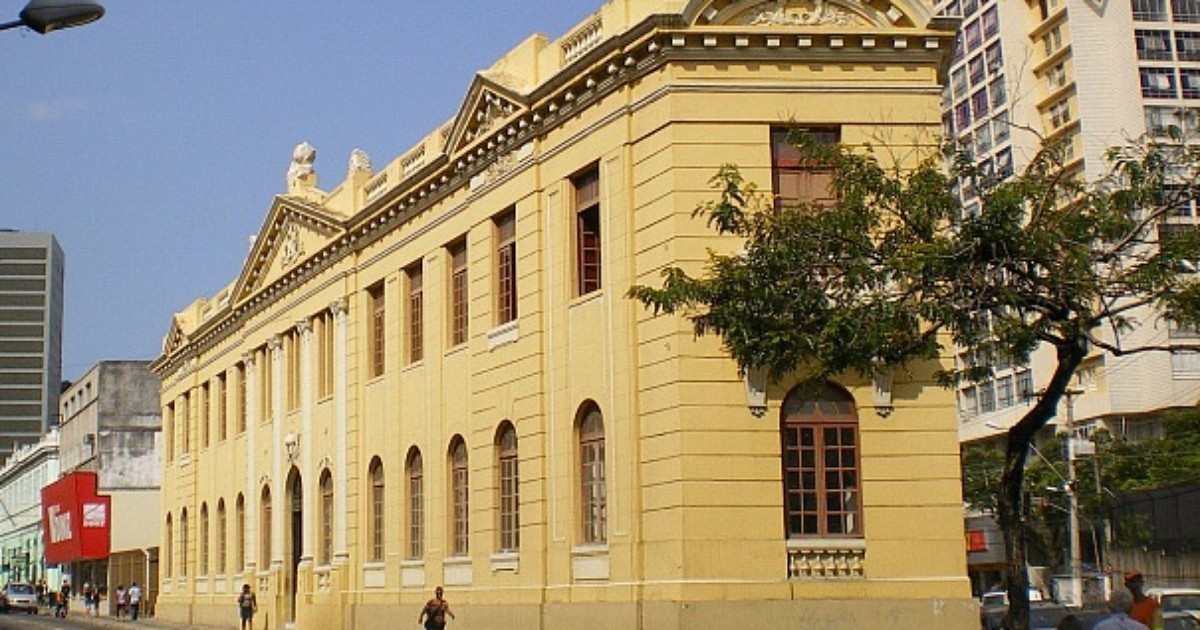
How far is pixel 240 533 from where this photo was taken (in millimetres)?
46312

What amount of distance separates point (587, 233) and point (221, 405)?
24.5m

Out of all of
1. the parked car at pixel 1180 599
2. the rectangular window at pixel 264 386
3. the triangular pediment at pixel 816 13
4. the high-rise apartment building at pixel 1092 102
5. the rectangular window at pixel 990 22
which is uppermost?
the rectangular window at pixel 990 22

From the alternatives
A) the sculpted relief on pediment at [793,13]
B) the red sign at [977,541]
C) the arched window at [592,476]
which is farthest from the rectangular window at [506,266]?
the red sign at [977,541]

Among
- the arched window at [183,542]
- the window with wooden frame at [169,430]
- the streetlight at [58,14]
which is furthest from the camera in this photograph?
the window with wooden frame at [169,430]

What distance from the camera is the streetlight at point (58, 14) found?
41.0 ft

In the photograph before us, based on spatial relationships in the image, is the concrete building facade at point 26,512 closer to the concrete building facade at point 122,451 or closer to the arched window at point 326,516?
the concrete building facade at point 122,451

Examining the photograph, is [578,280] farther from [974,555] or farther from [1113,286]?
[974,555]

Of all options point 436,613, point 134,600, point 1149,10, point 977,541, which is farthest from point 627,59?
point 1149,10

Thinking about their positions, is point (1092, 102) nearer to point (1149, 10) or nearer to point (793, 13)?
point (1149, 10)

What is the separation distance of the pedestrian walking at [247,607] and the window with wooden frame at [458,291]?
1276 centimetres

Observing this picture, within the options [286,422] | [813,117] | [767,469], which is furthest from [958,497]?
[286,422]

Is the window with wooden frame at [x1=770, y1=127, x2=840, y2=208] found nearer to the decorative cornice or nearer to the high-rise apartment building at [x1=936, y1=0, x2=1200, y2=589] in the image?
the decorative cornice

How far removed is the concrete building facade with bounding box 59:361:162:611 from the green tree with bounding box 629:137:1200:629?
58353mm

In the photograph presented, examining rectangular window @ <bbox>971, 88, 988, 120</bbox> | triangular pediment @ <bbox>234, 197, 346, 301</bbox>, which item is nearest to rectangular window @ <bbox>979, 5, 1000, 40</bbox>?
rectangular window @ <bbox>971, 88, 988, 120</bbox>
